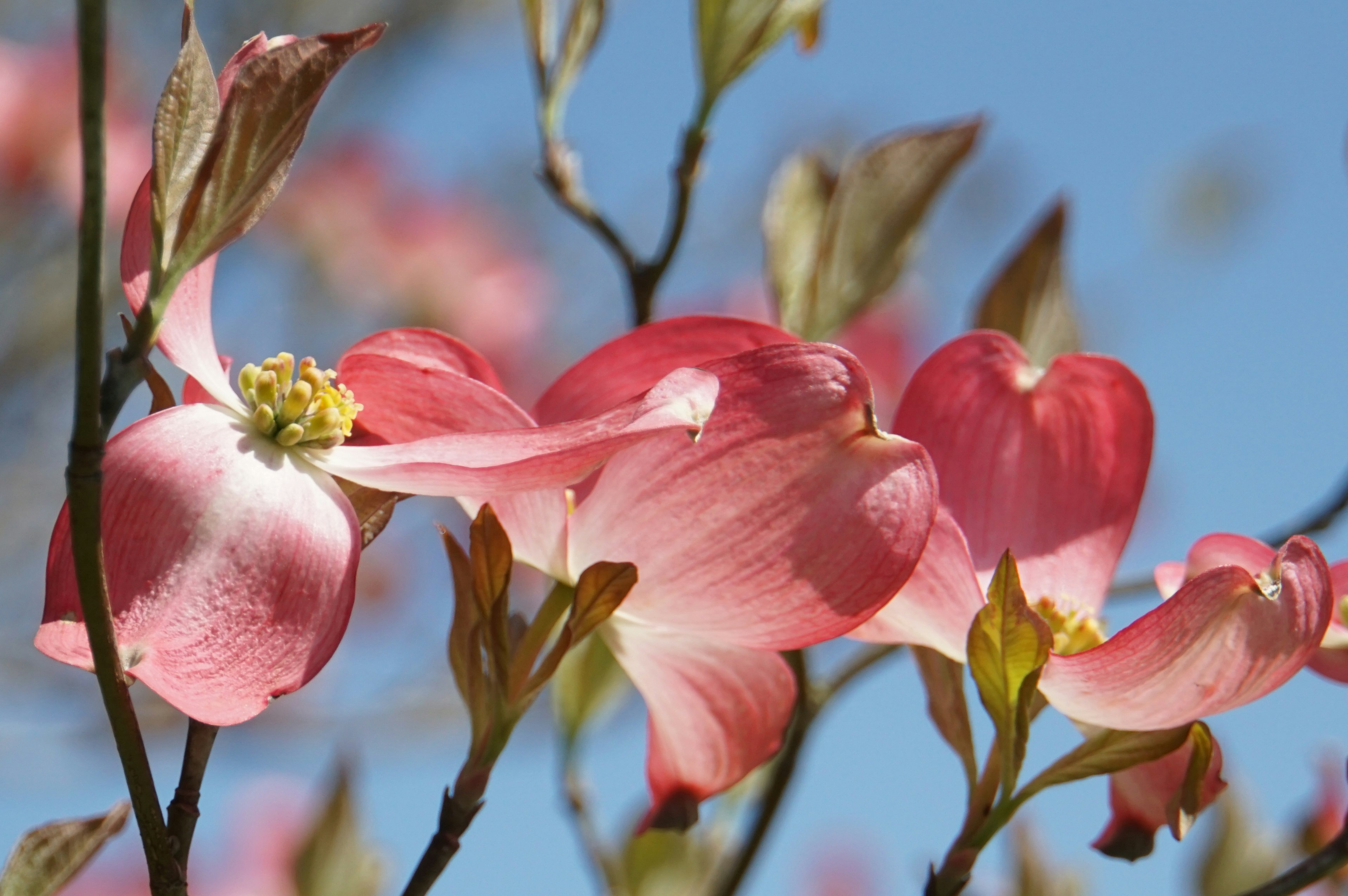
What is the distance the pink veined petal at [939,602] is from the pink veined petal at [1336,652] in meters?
0.12

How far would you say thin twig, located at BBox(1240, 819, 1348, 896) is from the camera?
393mm

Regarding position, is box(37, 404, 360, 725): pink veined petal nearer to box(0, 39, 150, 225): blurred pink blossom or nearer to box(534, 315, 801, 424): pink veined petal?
box(534, 315, 801, 424): pink veined petal

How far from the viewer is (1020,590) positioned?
0.35 m

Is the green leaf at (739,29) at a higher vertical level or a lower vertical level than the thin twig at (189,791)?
higher

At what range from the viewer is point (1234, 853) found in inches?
28.4

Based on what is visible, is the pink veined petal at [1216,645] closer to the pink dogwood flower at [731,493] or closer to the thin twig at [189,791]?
the pink dogwood flower at [731,493]

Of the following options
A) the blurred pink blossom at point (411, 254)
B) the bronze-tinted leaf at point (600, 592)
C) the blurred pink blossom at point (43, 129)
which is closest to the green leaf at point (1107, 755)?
the bronze-tinted leaf at point (600, 592)

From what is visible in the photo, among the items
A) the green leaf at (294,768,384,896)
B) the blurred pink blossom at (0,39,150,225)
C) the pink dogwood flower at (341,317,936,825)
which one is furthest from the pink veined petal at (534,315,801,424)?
the blurred pink blossom at (0,39,150,225)

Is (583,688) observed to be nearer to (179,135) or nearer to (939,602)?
(939,602)

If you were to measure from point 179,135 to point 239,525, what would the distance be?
9 cm

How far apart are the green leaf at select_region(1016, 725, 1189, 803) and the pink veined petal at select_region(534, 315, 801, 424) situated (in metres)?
0.16

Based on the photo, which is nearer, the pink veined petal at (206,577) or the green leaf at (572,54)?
the pink veined petal at (206,577)

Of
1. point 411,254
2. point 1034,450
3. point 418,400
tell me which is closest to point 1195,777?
point 1034,450

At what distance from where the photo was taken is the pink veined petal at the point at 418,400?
0.35 metres
